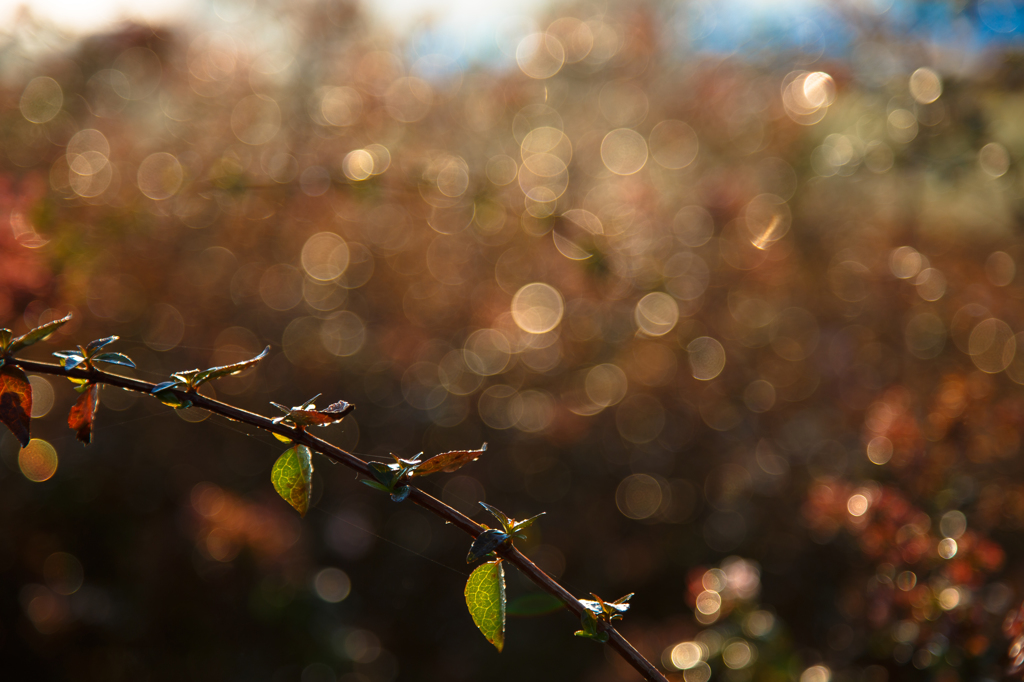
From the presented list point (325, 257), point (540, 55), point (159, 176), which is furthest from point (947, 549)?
point (540, 55)

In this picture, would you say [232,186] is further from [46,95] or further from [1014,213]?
[1014,213]

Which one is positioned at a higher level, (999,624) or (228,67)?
(228,67)

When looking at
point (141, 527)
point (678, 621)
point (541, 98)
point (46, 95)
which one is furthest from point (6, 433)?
point (541, 98)

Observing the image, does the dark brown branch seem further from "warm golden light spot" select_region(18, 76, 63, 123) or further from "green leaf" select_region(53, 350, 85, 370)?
"warm golden light spot" select_region(18, 76, 63, 123)

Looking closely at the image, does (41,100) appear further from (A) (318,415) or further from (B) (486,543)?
(B) (486,543)

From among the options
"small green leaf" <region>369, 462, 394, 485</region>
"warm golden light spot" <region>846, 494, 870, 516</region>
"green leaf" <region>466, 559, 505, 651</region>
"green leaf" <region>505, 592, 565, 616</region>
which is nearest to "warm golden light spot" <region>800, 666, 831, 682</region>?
"warm golden light spot" <region>846, 494, 870, 516</region>

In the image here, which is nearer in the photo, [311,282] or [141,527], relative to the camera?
[141,527]

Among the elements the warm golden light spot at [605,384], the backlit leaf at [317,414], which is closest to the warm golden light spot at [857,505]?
the backlit leaf at [317,414]
